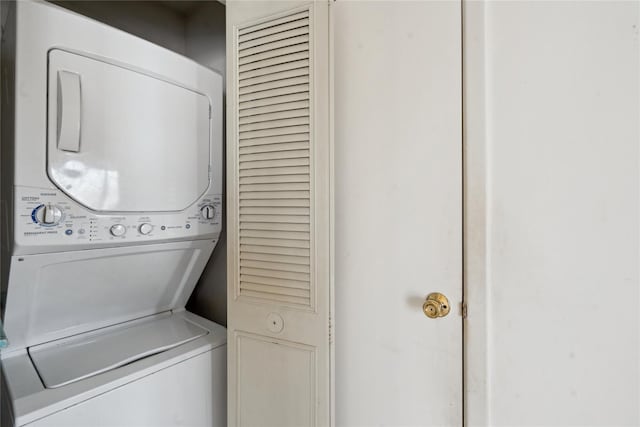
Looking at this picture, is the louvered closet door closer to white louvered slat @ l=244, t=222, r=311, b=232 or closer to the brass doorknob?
white louvered slat @ l=244, t=222, r=311, b=232

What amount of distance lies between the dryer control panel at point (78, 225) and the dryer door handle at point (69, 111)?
0.53 feet

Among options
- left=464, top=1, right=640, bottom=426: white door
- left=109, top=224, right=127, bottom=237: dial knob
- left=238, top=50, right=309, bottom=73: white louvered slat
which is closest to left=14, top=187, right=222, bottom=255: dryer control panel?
left=109, top=224, right=127, bottom=237: dial knob

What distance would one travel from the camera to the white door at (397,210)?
0.95 metres

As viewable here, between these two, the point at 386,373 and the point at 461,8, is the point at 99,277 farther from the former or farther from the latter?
the point at 461,8

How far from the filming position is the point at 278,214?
3.72ft

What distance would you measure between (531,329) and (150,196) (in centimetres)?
134

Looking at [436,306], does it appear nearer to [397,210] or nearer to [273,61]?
[397,210]

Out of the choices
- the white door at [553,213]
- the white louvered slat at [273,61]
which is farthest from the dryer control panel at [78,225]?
the white door at [553,213]

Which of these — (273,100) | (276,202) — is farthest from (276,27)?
(276,202)

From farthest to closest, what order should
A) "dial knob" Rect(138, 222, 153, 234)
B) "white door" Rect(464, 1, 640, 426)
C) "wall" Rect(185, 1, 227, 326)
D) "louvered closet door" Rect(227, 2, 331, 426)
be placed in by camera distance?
1. "wall" Rect(185, 1, 227, 326)
2. "dial knob" Rect(138, 222, 153, 234)
3. "louvered closet door" Rect(227, 2, 331, 426)
4. "white door" Rect(464, 1, 640, 426)

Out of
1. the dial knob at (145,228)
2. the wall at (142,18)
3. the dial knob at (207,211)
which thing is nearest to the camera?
the dial knob at (145,228)

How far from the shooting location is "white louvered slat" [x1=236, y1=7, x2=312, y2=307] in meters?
1.08

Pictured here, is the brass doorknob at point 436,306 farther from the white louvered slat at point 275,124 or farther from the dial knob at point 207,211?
the dial knob at point 207,211

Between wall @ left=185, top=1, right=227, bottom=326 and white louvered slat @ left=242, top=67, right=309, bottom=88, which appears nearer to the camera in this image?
white louvered slat @ left=242, top=67, right=309, bottom=88
